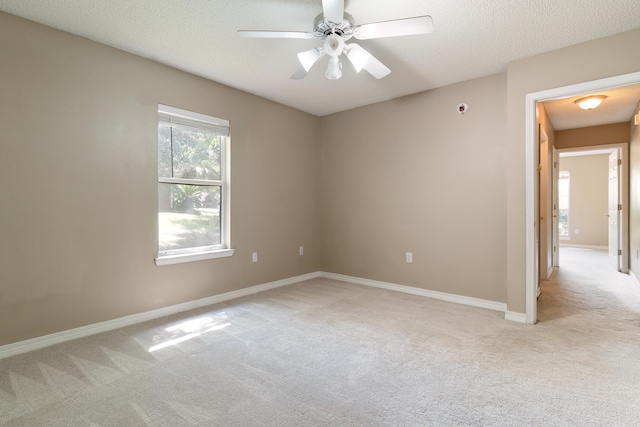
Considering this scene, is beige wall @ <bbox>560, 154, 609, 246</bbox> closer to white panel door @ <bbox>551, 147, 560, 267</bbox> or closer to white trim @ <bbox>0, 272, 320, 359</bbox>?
white panel door @ <bbox>551, 147, 560, 267</bbox>

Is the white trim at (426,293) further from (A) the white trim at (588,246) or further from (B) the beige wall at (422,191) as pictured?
(A) the white trim at (588,246)

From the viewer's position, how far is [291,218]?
177 inches

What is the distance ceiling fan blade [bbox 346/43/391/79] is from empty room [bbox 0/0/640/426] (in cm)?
2

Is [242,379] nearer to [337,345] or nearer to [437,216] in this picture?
[337,345]

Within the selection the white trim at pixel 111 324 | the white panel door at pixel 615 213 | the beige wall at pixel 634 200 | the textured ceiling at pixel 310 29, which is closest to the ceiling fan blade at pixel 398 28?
the textured ceiling at pixel 310 29

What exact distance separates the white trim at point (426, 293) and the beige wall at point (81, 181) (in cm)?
171

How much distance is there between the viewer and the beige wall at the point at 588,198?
25.3 feet

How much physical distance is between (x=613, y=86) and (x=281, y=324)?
3.40 meters

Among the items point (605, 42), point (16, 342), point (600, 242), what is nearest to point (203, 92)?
point (16, 342)

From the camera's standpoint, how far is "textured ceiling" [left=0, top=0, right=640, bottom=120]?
2160 mm

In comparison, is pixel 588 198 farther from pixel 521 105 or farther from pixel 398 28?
pixel 398 28

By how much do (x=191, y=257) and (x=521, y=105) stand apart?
356 cm

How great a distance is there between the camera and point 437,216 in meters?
3.75

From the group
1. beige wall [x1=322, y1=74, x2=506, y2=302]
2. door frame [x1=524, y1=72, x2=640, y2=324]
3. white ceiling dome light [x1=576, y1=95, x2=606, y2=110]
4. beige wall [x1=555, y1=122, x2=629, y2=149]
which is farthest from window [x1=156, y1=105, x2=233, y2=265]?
beige wall [x1=555, y1=122, x2=629, y2=149]
